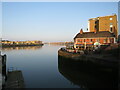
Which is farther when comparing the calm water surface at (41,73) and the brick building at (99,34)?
the brick building at (99,34)

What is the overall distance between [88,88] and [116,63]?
5.70m

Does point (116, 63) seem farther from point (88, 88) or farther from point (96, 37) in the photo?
point (96, 37)

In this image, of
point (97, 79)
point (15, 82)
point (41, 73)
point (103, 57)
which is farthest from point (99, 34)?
point (15, 82)

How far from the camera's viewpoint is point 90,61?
2056 cm

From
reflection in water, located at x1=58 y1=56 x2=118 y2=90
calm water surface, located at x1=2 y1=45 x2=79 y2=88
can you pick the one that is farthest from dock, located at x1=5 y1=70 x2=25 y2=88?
reflection in water, located at x1=58 y1=56 x2=118 y2=90

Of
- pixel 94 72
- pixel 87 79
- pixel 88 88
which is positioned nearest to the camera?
pixel 88 88

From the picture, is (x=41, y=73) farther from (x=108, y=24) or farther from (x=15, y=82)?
(x=108, y=24)

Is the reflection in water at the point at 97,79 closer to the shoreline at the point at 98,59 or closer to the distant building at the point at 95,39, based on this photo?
the shoreline at the point at 98,59

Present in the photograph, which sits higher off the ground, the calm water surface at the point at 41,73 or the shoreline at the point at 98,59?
the shoreline at the point at 98,59

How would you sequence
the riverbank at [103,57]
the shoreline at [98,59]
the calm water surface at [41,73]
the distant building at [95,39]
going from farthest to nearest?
1. the distant building at [95,39]
2. the calm water surface at [41,73]
3. the riverbank at [103,57]
4. the shoreline at [98,59]

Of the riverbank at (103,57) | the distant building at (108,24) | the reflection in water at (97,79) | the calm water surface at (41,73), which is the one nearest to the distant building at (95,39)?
the riverbank at (103,57)

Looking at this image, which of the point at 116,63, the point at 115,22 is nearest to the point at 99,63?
the point at 116,63

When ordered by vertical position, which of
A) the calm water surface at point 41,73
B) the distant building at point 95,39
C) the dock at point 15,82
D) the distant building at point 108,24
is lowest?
the calm water surface at point 41,73

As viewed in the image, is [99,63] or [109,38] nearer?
[99,63]
